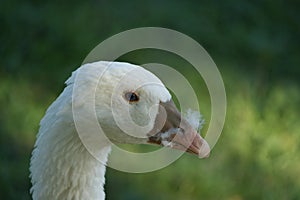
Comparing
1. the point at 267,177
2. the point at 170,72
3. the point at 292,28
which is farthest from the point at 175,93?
the point at 292,28

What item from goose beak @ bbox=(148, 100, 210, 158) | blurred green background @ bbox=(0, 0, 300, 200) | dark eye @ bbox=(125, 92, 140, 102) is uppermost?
blurred green background @ bbox=(0, 0, 300, 200)

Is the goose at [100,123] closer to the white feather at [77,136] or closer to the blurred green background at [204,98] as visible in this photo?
the white feather at [77,136]

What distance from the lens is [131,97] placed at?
6.75 ft

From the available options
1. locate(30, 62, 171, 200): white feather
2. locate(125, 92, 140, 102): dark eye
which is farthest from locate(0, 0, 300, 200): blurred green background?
locate(125, 92, 140, 102): dark eye

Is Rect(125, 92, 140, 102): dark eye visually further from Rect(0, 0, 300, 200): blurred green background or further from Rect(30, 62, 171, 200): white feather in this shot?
Rect(0, 0, 300, 200): blurred green background

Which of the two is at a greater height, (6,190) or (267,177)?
(267,177)

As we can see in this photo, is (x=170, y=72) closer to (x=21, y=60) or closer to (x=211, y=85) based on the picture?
(x=211, y=85)

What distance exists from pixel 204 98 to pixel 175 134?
5.64 feet

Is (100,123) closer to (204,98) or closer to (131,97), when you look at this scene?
(131,97)

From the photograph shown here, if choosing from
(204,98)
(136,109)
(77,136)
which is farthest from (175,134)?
(204,98)

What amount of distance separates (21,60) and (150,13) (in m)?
0.90

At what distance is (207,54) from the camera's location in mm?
4207

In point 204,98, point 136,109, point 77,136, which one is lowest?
point 77,136

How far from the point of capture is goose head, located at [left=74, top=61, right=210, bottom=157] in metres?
2.04
